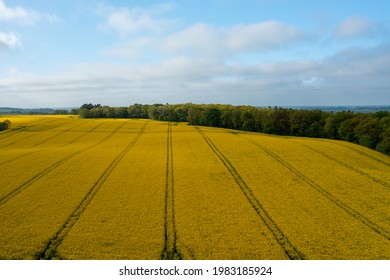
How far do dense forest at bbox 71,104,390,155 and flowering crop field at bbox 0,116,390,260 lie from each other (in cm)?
2439

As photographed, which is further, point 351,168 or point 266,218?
point 351,168

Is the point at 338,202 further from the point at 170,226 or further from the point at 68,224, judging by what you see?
the point at 68,224

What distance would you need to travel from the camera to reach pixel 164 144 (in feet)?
148

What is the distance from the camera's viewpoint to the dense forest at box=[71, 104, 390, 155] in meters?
56.5

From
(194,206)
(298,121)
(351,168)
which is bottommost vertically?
(194,206)

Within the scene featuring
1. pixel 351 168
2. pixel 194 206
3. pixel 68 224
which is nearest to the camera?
pixel 68 224

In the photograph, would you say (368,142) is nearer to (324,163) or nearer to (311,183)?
(324,163)

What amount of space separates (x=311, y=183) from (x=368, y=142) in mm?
37306

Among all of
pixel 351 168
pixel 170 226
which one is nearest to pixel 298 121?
pixel 351 168

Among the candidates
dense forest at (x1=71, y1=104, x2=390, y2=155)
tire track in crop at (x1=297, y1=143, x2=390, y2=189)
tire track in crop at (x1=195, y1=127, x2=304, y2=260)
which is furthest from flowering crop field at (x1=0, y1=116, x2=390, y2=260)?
dense forest at (x1=71, y1=104, x2=390, y2=155)

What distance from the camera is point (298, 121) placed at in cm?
7819

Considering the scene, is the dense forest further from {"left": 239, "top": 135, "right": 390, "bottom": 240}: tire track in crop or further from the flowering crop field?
{"left": 239, "top": 135, "right": 390, "bottom": 240}: tire track in crop

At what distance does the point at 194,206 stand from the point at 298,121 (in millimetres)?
65140
